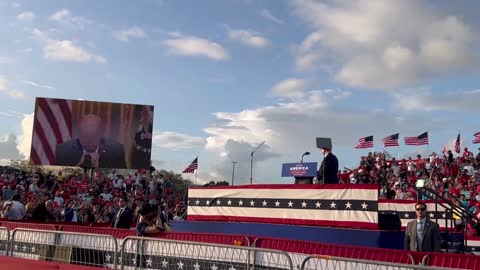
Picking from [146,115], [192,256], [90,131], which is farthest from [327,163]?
[146,115]

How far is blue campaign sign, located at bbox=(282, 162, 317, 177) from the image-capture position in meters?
11.4

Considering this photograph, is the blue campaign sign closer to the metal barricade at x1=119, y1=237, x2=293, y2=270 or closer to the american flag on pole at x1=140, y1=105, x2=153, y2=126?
the metal barricade at x1=119, y1=237, x2=293, y2=270

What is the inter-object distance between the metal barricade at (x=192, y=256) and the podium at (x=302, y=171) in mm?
4488

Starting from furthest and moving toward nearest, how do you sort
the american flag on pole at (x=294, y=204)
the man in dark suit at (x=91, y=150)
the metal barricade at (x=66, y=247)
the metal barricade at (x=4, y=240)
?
the man in dark suit at (x=91, y=150), the metal barricade at (x=4, y=240), the american flag on pole at (x=294, y=204), the metal barricade at (x=66, y=247)

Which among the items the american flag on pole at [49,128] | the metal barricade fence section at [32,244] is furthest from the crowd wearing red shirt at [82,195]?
the metal barricade fence section at [32,244]

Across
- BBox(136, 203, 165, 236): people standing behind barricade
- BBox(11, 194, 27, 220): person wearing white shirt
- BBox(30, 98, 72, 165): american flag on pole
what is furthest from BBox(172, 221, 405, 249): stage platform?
BBox(30, 98, 72, 165): american flag on pole

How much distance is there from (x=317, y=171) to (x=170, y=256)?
483cm

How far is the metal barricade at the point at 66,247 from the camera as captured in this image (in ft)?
28.7

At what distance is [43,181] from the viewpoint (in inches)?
1315

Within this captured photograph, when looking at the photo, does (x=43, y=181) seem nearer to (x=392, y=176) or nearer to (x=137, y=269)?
(x=392, y=176)

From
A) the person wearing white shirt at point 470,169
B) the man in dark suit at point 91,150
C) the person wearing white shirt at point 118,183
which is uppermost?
the man in dark suit at point 91,150

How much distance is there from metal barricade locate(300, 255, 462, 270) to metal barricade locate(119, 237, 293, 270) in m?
0.25

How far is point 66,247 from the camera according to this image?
9.82 metres

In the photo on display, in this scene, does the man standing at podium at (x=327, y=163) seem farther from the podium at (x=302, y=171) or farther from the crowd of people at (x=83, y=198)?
the crowd of people at (x=83, y=198)
